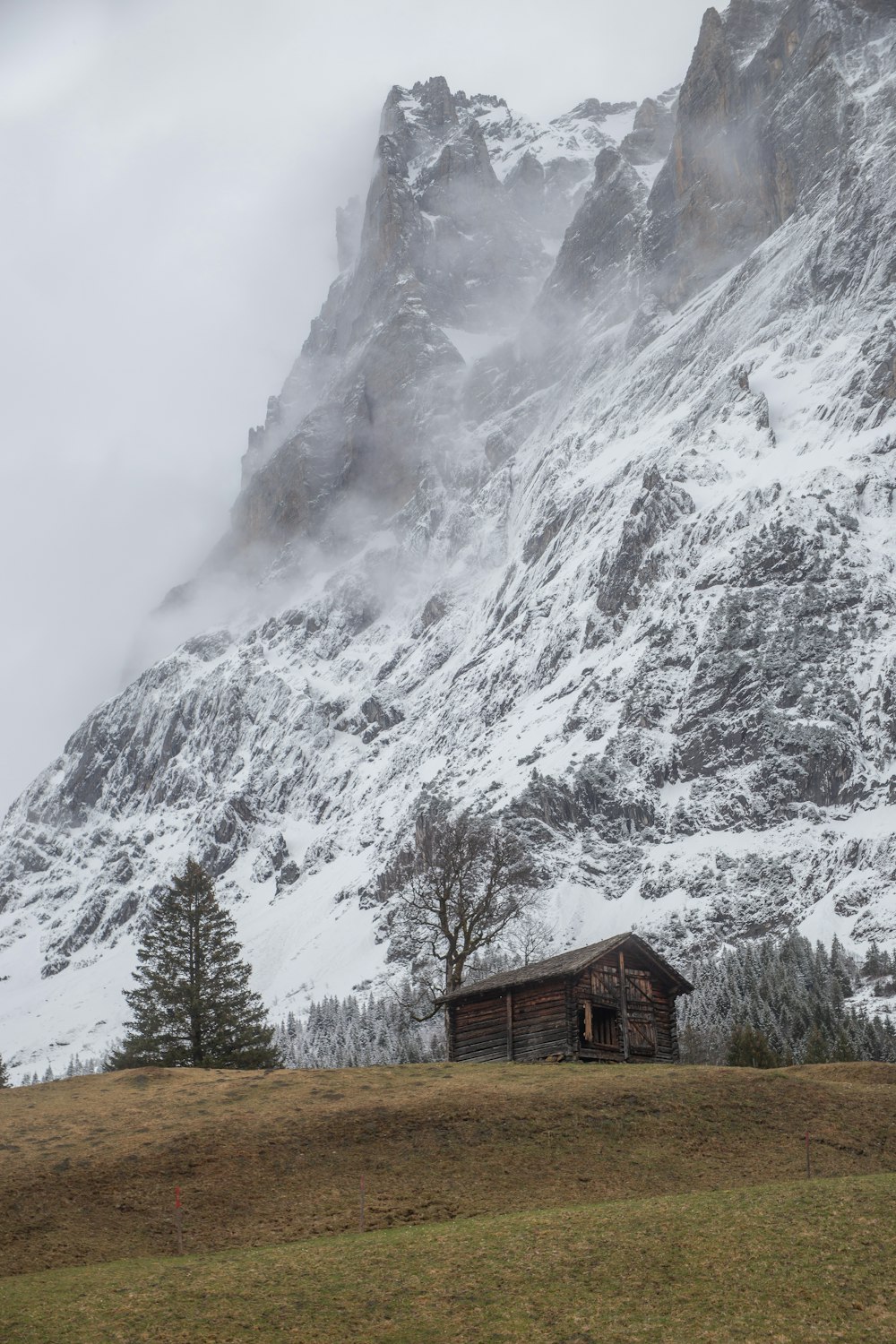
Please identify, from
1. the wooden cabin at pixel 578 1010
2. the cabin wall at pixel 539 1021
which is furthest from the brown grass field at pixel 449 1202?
the wooden cabin at pixel 578 1010

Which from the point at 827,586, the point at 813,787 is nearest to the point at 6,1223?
the point at 813,787

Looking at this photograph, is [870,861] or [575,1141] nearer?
[575,1141]

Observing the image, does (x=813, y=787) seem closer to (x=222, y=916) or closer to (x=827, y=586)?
(x=827, y=586)

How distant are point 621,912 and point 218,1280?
134746 millimetres

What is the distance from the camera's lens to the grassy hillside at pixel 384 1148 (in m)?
23.1

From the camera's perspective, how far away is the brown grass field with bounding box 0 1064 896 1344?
17359 millimetres

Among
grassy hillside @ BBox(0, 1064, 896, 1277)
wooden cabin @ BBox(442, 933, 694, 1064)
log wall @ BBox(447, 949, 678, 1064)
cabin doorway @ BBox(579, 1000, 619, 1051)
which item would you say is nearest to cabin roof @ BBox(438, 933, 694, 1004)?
wooden cabin @ BBox(442, 933, 694, 1064)

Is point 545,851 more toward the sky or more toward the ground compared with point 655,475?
more toward the ground

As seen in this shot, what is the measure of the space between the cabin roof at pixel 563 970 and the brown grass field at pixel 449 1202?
6.04m

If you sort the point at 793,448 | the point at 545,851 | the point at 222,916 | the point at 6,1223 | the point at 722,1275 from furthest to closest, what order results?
the point at 793,448, the point at 545,851, the point at 222,916, the point at 6,1223, the point at 722,1275

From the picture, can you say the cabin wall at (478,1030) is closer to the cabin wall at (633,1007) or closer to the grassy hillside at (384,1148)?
the cabin wall at (633,1007)

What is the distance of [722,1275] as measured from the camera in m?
18.2

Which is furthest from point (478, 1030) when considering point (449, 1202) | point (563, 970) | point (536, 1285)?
point (536, 1285)

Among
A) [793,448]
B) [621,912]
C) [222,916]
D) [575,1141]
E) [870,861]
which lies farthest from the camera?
[793,448]
